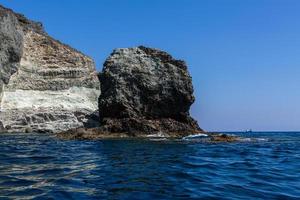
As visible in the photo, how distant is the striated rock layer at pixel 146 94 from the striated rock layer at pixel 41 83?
14.3m

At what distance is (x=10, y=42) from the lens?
5556 cm

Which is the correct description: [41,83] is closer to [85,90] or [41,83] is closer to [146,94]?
[85,90]

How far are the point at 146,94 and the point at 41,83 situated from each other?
28689 millimetres

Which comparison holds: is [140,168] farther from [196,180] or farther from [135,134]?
[135,134]

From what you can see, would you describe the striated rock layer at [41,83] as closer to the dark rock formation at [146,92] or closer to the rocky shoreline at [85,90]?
the rocky shoreline at [85,90]

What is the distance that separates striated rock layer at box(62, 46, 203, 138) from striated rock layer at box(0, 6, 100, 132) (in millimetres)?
14305

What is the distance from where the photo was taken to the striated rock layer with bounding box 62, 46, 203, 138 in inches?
1340

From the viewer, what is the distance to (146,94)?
117 ft

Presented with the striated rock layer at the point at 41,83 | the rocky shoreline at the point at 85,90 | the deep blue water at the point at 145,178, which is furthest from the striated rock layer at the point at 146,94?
the deep blue water at the point at 145,178

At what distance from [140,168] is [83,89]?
4944 cm

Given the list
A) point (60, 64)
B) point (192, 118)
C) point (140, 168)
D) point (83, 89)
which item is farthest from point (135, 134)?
point (60, 64)

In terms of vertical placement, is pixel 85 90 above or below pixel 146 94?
above

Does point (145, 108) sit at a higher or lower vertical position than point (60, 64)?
lower

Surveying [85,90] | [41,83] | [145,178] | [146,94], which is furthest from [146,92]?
[41,83]
